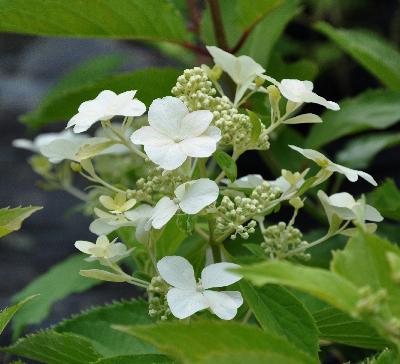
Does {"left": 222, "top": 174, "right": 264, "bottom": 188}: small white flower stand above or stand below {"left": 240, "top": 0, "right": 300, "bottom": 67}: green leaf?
above

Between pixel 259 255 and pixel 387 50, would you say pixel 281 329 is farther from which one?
pixel 387 50

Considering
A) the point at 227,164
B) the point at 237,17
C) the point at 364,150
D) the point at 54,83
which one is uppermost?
the point at 227,164

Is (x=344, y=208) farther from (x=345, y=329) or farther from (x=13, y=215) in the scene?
(x=13, y=215)

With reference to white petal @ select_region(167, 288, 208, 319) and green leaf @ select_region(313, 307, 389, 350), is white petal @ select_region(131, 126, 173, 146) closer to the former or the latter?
white petal @ select_region(167, 288, 208, 319)

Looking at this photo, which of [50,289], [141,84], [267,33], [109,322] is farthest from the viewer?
[50,289]

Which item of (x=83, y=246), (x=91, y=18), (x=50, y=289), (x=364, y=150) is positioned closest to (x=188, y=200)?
(x=83, y=246)

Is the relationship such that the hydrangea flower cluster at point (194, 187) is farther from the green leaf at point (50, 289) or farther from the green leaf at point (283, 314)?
the green leaf at point (50, 289)

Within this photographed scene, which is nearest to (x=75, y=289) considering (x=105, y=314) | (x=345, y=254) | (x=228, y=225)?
(x=105, y=314)

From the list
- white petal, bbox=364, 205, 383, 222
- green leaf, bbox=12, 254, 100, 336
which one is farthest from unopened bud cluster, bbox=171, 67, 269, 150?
green leaf, bbox=12, 254, 100, 336
